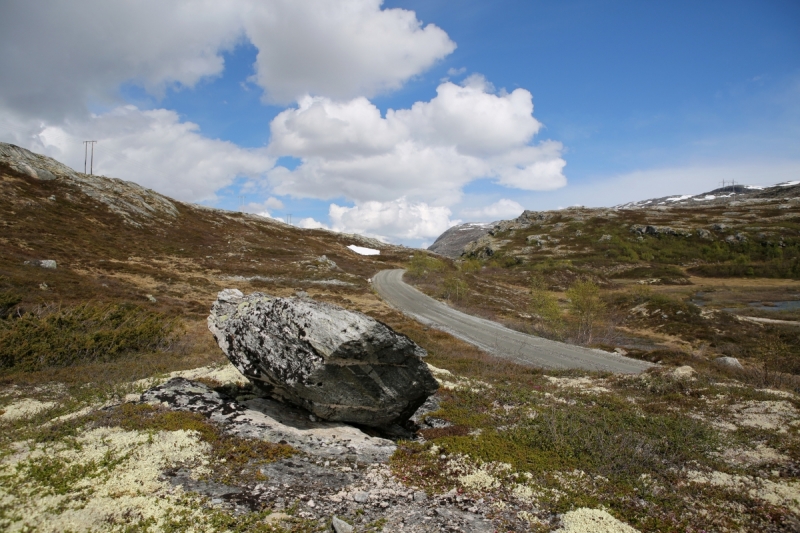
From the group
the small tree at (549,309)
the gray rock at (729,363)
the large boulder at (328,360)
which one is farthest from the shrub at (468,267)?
the large boulder at (328,360)

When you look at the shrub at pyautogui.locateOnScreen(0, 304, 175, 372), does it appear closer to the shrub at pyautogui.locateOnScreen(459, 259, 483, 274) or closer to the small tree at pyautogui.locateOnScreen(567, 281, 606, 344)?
the small tree at pyautogui.locateOnScreen(567, 281, 606, 344)

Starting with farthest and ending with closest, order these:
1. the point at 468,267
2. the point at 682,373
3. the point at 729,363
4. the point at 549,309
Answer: the point at 468,267, the point at 549,309, the point at 729,363, the point at 682,373

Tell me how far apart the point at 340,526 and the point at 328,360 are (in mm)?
3761

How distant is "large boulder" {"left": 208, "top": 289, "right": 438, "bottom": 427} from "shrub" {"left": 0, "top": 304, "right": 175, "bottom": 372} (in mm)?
9879

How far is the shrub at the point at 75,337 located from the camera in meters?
15.0

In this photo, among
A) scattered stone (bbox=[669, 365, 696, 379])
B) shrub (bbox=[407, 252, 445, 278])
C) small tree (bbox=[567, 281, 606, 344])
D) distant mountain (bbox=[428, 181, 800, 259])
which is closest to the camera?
scattered stone (bbox=[669, 365, 696, 379])

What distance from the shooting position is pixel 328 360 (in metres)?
9.39

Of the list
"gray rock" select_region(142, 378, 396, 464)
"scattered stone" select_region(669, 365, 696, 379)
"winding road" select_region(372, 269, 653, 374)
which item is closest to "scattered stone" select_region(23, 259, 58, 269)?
"winding road" select_region(372, 269, 653, 374)

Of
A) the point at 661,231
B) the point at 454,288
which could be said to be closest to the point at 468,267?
the point at 454,288

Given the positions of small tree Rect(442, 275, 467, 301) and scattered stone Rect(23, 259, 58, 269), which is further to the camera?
small tree Rect(442, 275, 467, 301)

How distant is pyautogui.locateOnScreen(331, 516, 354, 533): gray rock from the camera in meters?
6.21

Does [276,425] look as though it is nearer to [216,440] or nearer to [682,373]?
[216,440]

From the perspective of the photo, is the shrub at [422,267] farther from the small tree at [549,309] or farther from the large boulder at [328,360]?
the large boulder at [328,360]

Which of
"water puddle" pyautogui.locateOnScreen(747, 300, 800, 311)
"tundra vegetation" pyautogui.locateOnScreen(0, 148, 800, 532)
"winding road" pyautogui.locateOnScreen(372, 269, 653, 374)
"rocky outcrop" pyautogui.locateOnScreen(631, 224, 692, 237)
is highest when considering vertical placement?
"rocky outcrop" pyautogui.locateOnScreen(631, 224, 692, 237)
